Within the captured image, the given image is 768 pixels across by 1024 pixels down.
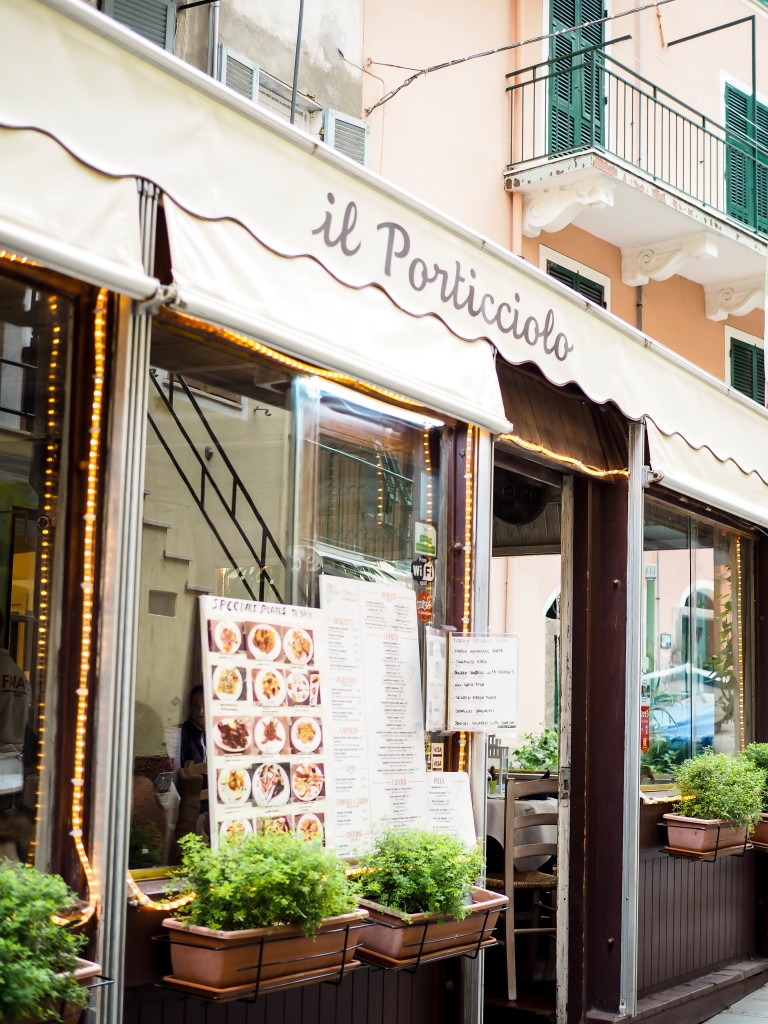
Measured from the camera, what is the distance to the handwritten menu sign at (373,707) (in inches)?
157

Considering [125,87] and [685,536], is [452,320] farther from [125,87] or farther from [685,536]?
[685,536]

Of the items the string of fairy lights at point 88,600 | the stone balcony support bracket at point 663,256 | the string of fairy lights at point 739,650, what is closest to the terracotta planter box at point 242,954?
the string of fairy lights at point 88,600

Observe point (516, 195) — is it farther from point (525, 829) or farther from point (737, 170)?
point (525, 829)

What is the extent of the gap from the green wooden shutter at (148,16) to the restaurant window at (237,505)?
5139 mm

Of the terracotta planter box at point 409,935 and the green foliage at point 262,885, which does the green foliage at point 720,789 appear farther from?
the green foliage at point 262,885

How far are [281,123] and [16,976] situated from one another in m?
2.47

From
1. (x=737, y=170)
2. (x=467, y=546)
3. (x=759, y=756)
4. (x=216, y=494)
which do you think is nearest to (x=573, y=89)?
(x=737, y=170)

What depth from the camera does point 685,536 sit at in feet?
23.2

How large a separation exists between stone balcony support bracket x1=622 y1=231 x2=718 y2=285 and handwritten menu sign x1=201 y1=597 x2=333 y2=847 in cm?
967

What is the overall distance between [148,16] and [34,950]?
24.2 feet

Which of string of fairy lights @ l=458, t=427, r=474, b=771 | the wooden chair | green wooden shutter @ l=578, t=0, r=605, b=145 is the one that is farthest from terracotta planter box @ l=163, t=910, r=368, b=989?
green wooden shutter @ l=578, t=0, r=605, b=145

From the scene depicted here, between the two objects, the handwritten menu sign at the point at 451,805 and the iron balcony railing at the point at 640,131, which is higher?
the iron balcony railing at the point at 640,131

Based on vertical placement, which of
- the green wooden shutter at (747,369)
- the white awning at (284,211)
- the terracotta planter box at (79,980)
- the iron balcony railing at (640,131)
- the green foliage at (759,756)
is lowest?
the terracotta planter box at (79,980)

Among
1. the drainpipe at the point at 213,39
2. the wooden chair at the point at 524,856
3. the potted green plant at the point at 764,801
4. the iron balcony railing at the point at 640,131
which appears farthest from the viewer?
the iron balcony railing at the point at 640,131
